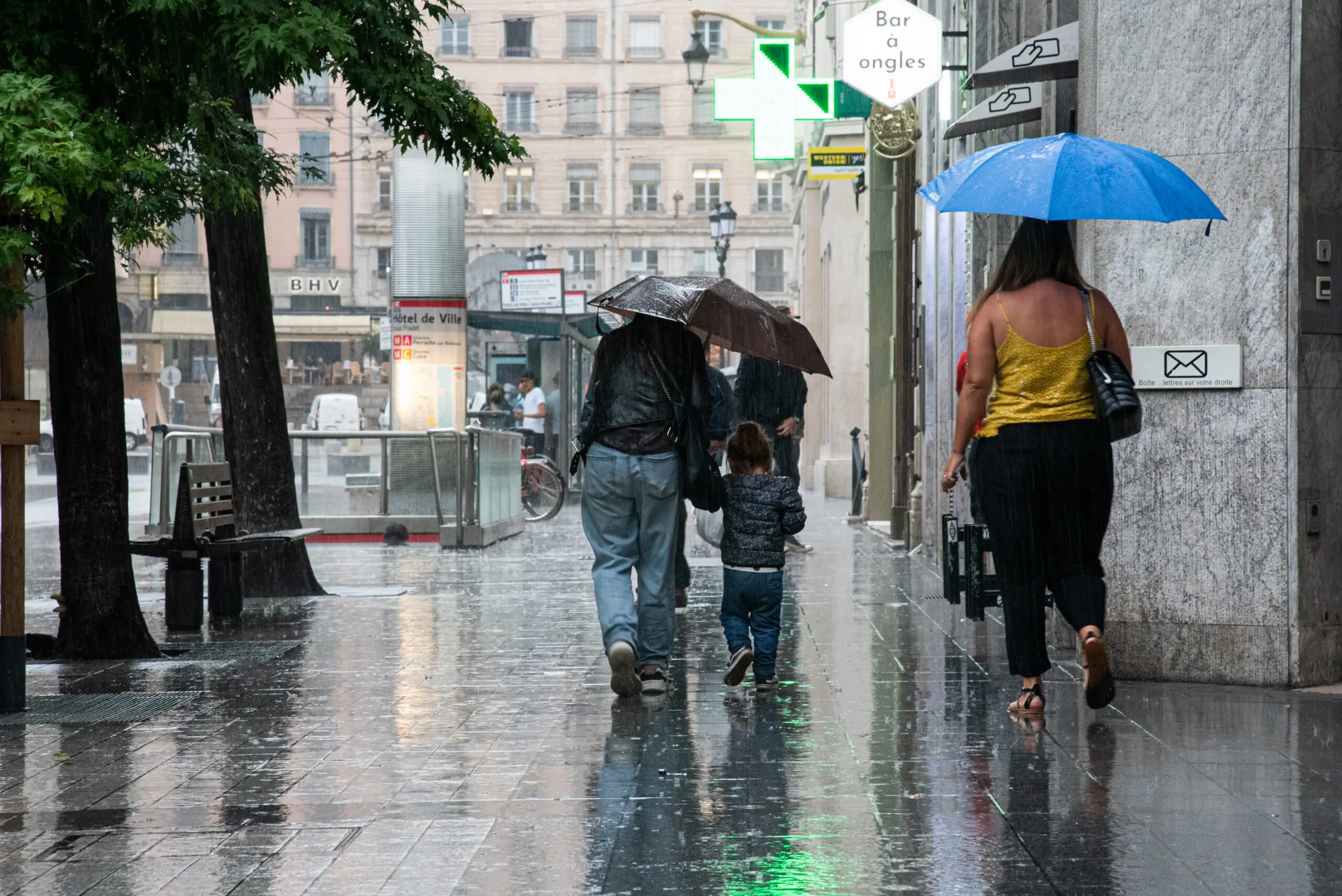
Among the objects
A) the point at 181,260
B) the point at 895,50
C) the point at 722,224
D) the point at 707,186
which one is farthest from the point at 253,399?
the point at 707,186

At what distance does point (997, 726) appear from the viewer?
21.4 feet

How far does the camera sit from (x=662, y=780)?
557cm

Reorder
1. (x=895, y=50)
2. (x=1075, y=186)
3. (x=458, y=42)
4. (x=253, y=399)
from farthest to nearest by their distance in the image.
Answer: (x=458, y=42), (x=895, y=50), (x=253, y=399), (x=1075, y=186)

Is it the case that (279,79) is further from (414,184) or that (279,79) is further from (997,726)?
(414,184)

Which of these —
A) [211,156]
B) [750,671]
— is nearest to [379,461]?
[211,156]

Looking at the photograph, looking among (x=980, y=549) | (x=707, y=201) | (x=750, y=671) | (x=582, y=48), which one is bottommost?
(x=750, y=671)

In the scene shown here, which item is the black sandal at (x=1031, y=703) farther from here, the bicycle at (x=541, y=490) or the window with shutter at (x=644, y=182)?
the window with shutter at (x=644, y=182)

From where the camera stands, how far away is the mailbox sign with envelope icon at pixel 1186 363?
7348mm

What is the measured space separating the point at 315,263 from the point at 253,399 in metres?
58.1

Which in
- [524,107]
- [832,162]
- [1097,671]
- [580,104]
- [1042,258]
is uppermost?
[580,104]

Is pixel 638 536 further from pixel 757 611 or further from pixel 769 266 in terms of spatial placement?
pixel 769 266

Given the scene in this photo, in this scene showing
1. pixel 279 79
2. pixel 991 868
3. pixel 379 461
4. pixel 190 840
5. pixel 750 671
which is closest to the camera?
pixel 991 868

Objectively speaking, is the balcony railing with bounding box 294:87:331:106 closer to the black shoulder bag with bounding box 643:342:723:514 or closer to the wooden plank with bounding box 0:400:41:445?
the wooden plank with bounding box 0:400:41:445

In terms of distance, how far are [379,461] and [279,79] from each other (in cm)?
1095
